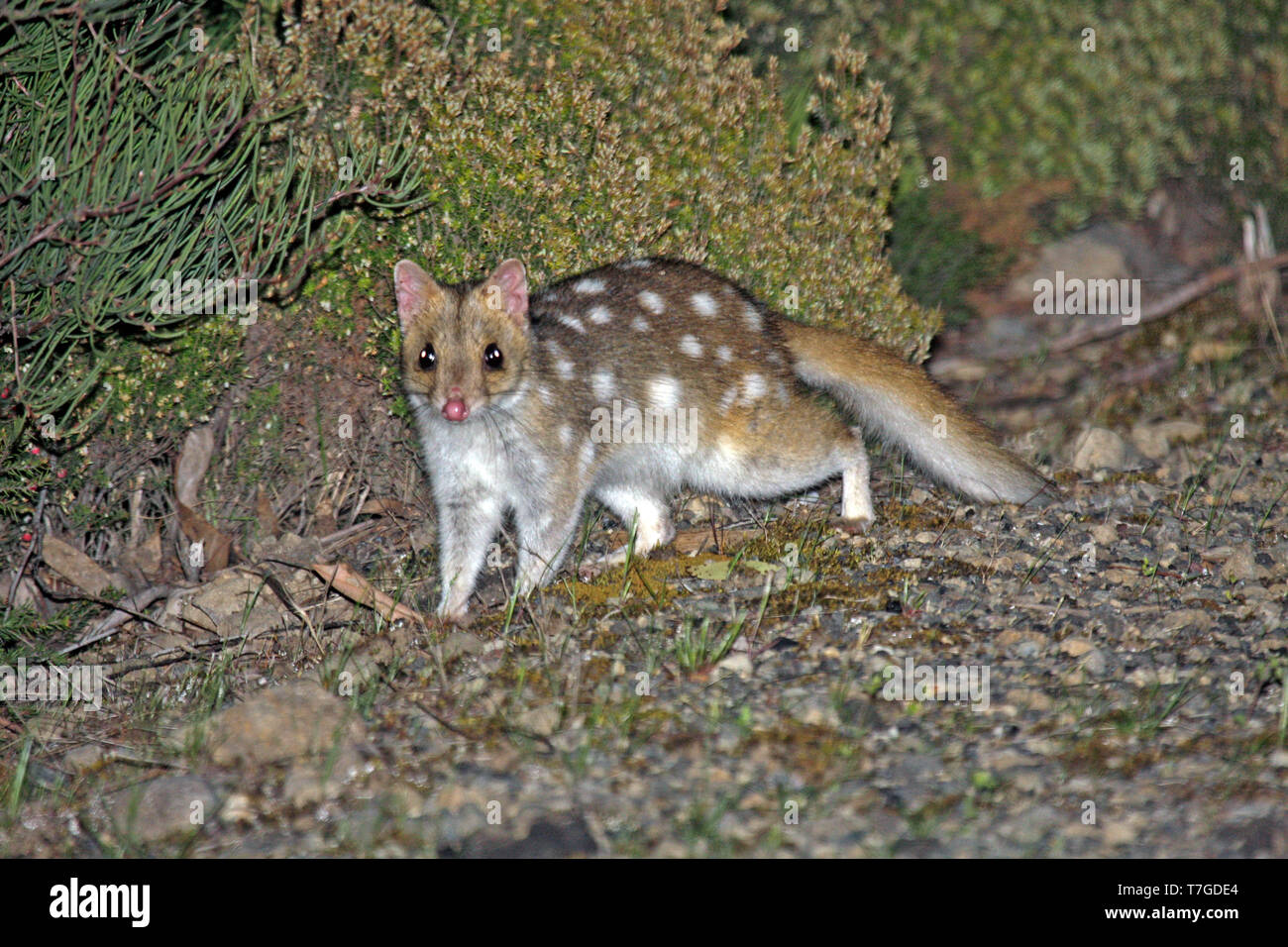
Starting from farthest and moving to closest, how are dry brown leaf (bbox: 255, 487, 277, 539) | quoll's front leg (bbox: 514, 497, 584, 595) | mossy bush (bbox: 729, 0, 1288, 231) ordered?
1. mossy bush (bbox: 729, 0, 1288, 231)
2. dry brown leaf (bbox: 255, 487, 277, 539)
3. quoll's front leg (bbox: 514, 497, 584, 595)

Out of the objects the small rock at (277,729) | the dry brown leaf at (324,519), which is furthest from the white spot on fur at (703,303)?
the small rock at (277,729)

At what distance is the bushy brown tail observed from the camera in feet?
19.6

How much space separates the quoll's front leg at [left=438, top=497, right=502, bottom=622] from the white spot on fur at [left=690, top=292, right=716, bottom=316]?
4.11 feet

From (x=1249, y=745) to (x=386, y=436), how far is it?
3.94 meters

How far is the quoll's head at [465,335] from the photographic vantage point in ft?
16.9

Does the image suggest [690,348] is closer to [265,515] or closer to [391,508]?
[391,508]

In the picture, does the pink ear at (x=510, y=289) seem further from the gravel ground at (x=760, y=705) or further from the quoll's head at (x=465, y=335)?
the gravel ground at (x=760, y=705)

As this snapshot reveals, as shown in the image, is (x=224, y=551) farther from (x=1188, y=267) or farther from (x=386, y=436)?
(x=1188, y=267)

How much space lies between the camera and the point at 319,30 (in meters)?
5.95

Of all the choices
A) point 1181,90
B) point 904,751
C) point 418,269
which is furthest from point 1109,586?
point 1181,90

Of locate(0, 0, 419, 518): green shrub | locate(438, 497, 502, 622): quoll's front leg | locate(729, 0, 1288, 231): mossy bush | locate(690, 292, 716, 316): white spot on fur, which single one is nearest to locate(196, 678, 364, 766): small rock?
locate(438, 497, 502, 622): quoll's front leg

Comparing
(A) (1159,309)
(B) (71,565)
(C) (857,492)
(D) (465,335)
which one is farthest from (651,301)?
(A) (1159,309)

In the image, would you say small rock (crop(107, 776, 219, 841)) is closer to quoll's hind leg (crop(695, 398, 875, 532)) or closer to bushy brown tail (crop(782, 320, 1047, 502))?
quoll's hind leg (crop(695, 398, 875, 532))

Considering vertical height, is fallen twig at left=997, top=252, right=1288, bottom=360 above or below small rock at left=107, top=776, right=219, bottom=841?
above
